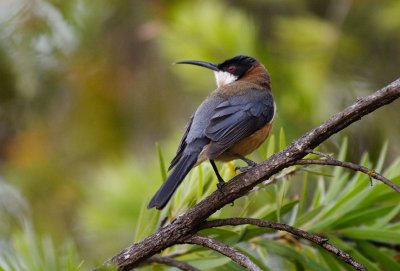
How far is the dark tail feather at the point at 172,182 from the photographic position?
2143 mm

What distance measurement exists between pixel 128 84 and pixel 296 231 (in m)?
3.46

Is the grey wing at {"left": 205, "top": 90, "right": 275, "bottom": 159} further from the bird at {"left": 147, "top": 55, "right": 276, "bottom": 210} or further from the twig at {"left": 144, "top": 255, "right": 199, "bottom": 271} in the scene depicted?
the twig at {"left": 144, "top": 255, "right": 199, "bottom": 271}

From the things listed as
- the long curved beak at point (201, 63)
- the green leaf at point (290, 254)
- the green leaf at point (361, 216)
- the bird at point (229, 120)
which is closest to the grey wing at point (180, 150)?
the bird at point (229, 120)

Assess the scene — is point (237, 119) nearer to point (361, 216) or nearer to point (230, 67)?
point (230, 67)

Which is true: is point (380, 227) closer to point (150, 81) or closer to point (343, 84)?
point (343, 84)

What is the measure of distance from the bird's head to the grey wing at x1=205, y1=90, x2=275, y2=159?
22cm

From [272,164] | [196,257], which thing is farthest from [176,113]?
[272,164]

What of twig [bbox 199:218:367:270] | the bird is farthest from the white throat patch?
twig [bbox 199:218:367:270]

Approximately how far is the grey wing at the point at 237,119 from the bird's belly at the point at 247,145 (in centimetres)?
2

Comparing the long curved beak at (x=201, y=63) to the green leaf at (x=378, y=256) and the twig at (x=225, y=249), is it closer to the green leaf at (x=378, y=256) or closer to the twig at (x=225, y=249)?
the green leaf at (x=378, y=256)

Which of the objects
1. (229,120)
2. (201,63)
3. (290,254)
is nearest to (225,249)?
(290,254)

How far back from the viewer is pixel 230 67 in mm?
3893

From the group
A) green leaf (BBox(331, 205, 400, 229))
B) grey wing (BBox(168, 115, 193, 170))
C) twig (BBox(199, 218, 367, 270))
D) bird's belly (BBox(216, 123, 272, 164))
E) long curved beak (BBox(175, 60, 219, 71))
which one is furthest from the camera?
long curved beak (BBox(175, 60, 219, 71))

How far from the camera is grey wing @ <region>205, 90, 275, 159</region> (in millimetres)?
3104
